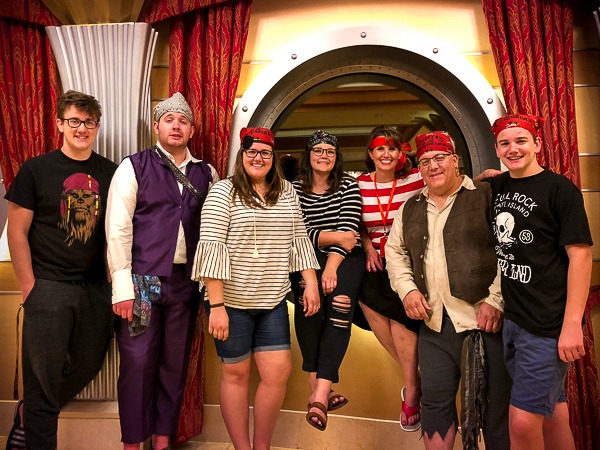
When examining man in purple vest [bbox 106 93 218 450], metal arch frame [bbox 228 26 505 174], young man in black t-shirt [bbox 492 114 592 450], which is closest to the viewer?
young man in black t-shirt [bbox 492 114 592 450]

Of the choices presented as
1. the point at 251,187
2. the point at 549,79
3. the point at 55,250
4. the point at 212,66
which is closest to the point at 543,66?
the point at 549,79

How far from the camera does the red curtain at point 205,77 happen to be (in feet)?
8.50

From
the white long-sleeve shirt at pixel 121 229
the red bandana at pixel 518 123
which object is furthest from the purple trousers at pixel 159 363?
the red bandana at pixel 518 123

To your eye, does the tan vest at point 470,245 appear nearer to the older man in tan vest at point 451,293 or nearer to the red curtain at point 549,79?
the older man in tan vest at point 451,293

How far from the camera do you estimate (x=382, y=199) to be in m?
2.30

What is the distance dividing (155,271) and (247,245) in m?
0.44

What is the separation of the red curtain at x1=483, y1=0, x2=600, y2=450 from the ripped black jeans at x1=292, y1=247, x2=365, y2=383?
3.61ft

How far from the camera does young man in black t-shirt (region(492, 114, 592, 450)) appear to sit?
1.66 meters

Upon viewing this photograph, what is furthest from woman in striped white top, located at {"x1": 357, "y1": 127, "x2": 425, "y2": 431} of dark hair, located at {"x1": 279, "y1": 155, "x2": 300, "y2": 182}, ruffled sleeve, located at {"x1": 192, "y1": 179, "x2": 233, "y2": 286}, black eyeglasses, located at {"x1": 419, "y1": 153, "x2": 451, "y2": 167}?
ruffled sleeve, located at {"x1": 192, "y1": 179, "x2": 233, "y2": 286}

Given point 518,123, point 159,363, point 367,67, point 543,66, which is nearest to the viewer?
point 518,123

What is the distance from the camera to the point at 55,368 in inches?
87.3

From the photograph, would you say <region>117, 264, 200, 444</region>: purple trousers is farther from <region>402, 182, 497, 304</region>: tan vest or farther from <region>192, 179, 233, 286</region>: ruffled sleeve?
<region>402, 182, 497, 304</region>: tan vest

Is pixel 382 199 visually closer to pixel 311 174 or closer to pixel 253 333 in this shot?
pixel 311 174

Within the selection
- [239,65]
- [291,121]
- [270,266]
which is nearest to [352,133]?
[291,121]
